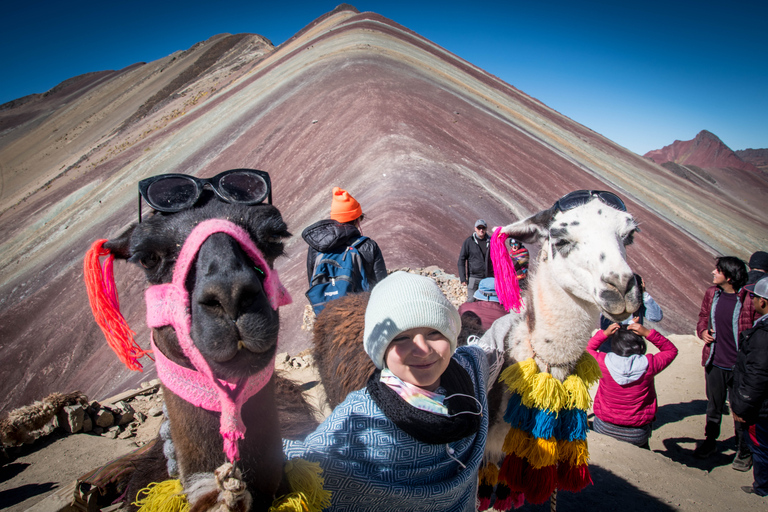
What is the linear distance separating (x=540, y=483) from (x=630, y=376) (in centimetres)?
200

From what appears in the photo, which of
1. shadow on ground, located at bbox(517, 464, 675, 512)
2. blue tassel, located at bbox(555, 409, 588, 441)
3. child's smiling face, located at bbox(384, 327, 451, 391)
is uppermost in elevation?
child's smiling face, located at bbox(384, 327, 451, 391)

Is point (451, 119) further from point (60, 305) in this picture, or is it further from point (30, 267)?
point (30, 267)

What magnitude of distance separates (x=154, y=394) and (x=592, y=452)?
6.43 meters

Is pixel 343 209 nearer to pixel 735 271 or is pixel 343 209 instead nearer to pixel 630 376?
pixel 630 376

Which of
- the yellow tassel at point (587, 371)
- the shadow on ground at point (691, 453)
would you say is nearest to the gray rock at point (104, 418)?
the yellow tassel at point (587, 371)

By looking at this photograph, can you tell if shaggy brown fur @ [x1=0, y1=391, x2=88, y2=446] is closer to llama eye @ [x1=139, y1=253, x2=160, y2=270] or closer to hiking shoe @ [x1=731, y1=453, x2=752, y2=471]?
llama eye @ [x1=139, y1=253, x2=160, y2=270]

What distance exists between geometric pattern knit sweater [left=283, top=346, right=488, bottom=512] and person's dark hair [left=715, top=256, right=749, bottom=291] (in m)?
4.57

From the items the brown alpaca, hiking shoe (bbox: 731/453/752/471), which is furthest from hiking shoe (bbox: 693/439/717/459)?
the brown alpaca

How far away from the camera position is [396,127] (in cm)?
1312

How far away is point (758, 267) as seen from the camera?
4.75 meters

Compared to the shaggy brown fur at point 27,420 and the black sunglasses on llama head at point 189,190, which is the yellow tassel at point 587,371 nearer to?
the black sunglasses on llama head at point 189,190

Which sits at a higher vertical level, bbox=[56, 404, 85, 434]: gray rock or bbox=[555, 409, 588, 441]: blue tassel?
bbox=[555, 409, 588, 441]: blue tassel

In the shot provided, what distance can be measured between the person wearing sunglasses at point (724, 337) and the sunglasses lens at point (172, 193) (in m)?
5.43

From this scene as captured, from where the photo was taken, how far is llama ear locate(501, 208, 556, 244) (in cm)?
268
